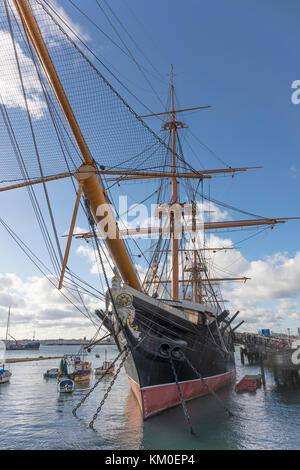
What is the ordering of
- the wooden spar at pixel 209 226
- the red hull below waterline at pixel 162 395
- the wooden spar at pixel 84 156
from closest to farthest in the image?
the wooden spar at pixel 84 156
the red hull below waterline at pixel 162 395
the wooden spar at pixel 209 226

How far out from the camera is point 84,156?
34.1ft

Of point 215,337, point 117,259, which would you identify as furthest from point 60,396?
point 117,259

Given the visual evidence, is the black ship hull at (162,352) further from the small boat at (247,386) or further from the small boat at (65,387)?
the small boat at (65,387)

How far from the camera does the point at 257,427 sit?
13750 millimetres

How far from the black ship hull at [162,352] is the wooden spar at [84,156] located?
1.56 m

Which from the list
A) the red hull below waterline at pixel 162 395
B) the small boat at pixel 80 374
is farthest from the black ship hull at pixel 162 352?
the small boat at pixel 80 374

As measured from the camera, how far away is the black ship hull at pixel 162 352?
13.5 m

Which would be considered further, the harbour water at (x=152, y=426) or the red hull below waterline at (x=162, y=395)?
the red hull below waterline at (x=162, y=395)

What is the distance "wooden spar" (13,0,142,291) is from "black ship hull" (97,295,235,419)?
5.11 ft

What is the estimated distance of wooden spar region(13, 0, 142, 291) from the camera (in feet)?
25.8

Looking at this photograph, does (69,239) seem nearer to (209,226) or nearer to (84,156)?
(84,156)

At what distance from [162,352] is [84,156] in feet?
29.0
